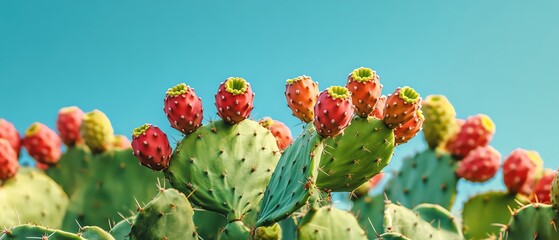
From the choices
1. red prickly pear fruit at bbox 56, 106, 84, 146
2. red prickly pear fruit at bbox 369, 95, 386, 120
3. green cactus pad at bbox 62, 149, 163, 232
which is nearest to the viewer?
red prickly pear fruit at bbox 369, 95, 386, 120

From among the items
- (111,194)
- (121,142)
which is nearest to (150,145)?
(111,194)

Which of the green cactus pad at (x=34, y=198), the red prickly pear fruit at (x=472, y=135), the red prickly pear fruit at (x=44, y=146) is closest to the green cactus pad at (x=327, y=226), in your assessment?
the red prickly pear fruit at (x=472, y=135)

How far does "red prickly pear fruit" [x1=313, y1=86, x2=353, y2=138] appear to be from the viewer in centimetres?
261

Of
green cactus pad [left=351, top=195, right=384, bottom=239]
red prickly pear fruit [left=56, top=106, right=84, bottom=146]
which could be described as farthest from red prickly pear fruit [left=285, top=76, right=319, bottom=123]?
red prickly pear fruit [left=56, top=106, right=84, bottom=146]

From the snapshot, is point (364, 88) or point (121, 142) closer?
point (364, 88)

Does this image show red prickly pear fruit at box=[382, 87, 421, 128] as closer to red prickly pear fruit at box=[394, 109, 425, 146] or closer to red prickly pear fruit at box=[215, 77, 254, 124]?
red prickly pear fruit at box=[394, 109, 425, 146]

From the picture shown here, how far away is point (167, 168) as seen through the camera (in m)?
3.04

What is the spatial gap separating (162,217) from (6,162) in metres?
2.64

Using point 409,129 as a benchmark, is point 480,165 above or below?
below

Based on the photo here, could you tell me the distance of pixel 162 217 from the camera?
268 centimetres

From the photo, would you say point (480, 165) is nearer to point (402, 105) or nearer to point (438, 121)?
point (438, 121)

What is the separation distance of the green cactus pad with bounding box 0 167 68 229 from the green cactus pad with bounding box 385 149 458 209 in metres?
2.09

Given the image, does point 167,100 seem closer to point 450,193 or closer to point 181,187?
point 181,187

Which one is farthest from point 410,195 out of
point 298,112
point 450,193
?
point 298,112
